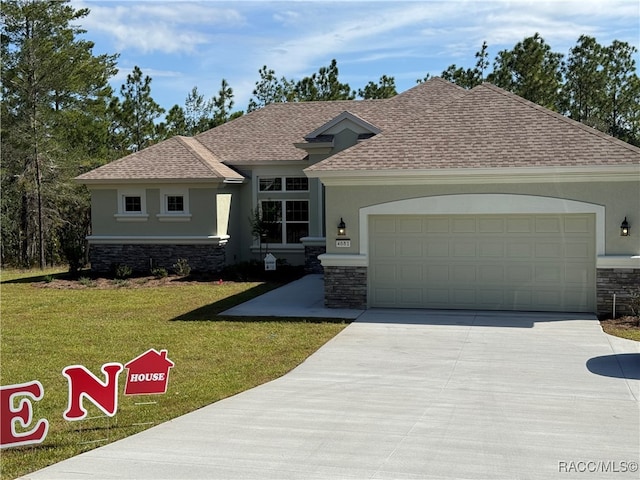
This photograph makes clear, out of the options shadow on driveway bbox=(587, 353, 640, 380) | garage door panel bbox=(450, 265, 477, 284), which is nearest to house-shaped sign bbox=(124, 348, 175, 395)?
shadow on driveway bbox=(587, 353, 640, 380)

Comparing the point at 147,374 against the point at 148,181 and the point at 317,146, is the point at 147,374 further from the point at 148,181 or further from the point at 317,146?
the point at 148,181

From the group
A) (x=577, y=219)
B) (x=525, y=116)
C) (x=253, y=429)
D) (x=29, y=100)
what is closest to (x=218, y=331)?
(x=253, y=429)

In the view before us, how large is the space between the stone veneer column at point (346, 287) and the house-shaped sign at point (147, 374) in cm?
793

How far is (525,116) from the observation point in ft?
52.0

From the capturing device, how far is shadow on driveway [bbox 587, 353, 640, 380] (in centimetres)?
954

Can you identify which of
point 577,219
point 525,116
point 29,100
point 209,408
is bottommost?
point 209,408

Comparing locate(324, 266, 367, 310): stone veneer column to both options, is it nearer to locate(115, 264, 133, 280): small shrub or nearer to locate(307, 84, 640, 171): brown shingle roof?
locate(307, 84, 640, 171): brown shingle roof

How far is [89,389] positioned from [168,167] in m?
16.9

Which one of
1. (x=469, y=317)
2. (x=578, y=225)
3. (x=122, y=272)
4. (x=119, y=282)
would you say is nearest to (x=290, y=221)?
(x=122, y=272)

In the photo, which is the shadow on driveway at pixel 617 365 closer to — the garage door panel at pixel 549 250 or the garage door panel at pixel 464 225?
the garage door panel at pixel 549 250

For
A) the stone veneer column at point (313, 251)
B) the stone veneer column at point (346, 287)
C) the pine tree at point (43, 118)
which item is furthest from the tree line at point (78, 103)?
the stone veneer column at point (346, 287)

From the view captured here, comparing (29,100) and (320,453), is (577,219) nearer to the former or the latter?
(320,453)

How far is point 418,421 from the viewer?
7.42 meters

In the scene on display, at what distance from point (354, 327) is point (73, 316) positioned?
6.49m
